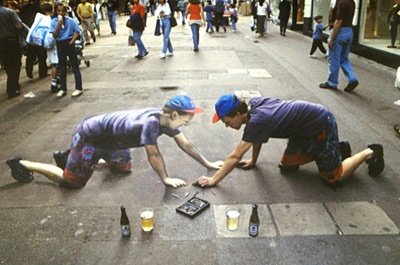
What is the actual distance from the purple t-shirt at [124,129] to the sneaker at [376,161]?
96.1 inches

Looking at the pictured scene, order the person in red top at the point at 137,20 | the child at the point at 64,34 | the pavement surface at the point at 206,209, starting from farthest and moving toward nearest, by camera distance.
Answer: the person in red top at the point at 137,20, the child at the point at 64,34, the pavement surface at the point at 206,209

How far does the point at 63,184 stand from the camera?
162 inches

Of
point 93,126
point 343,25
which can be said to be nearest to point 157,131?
point 93,126

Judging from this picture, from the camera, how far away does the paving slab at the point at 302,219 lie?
10.8ft

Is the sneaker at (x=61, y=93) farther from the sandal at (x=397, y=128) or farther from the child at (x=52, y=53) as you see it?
the sandal at (x=397, y=128)

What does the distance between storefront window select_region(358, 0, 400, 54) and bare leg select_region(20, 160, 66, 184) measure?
34.2ft

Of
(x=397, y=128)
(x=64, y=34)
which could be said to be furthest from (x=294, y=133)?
(x=64, y=34)

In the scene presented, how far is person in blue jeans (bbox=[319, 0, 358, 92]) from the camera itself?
23.6ft

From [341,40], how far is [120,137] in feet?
17.8

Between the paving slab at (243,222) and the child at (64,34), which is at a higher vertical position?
the child at (64,34)

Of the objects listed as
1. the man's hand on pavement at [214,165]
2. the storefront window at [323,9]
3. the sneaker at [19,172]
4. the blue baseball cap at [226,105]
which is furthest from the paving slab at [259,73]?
the storefront window at [323,9]

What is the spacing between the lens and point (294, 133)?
12.7 feet

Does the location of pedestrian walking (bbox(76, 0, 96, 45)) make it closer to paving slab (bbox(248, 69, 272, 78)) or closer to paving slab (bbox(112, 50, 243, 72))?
paving slab (bbox(112, 50, 243, 72))

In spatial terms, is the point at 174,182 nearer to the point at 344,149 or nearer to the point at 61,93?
the point at 344,149
